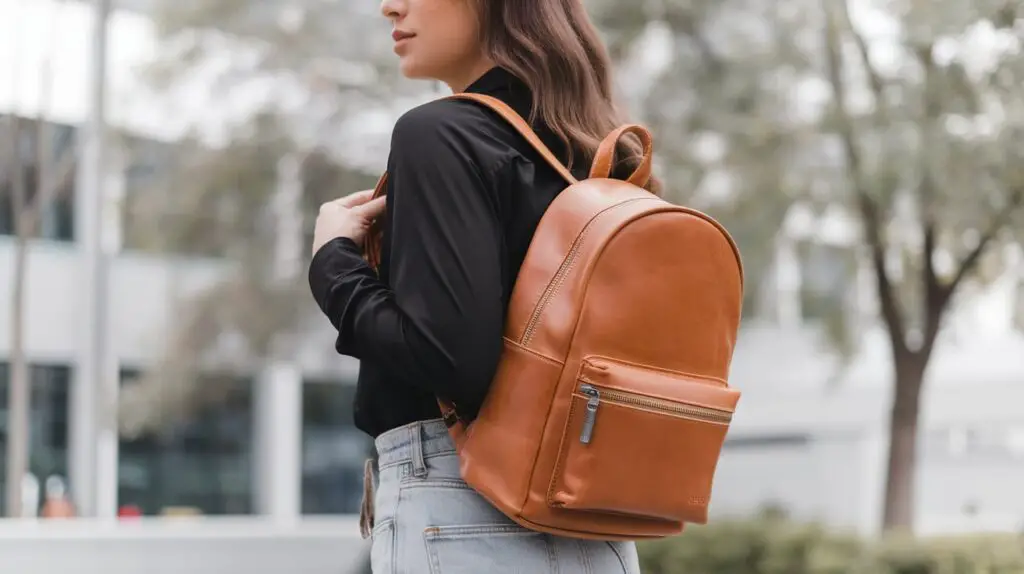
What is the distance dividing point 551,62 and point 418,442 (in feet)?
1.75

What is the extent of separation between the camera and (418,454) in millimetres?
1514

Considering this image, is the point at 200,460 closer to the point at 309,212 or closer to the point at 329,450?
the point at 329,450

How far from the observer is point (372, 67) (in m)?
8.48

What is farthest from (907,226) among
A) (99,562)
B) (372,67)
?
(99,562)

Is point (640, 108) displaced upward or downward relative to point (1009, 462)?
upward

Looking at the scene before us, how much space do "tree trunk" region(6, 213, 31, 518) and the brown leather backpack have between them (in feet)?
25.8

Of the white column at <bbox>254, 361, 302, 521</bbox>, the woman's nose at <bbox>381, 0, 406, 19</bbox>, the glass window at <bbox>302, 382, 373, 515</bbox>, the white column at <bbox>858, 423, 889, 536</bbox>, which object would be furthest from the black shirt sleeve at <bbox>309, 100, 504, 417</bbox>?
the white column at <bbox>858, 423, 889, 536</bbox>

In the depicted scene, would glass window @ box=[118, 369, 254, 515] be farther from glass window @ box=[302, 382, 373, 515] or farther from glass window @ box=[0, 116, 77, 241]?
glass window @ box=[0, 116, 77, 241]

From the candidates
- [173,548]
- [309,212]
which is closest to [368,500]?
[173,548]

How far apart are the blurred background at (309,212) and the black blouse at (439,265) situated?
526 cm

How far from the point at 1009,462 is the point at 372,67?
1221cm

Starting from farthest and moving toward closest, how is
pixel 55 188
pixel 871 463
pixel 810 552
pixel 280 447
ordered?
pixel 871 463, pixel 280 447, pixel 55 188, pixel 810 552

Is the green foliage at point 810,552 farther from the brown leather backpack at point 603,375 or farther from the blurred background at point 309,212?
the brown leather backpack at point 603,375

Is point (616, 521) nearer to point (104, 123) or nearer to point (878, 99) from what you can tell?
point (878, 99)
